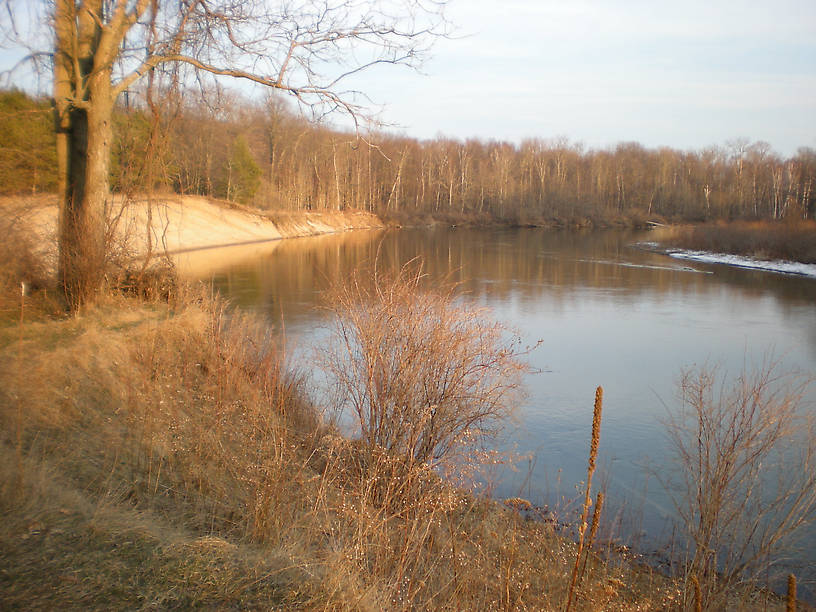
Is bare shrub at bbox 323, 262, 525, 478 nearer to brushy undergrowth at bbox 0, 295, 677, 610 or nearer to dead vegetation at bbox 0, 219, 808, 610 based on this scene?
dead vegetation at bbox 0, 219, 808, 610

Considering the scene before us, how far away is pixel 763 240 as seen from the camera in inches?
1436

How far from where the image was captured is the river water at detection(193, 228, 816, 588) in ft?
25.7

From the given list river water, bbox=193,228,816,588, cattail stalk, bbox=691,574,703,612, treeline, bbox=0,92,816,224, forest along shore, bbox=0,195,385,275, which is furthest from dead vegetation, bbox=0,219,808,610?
treeline, bbox=0,92,816,224

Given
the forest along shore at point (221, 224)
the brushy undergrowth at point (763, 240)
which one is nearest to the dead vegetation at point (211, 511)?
the forest along shore at point (221, 224)

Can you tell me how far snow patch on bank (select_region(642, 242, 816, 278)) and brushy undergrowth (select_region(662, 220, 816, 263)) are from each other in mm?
567

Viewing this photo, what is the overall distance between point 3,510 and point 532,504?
17.7 feet

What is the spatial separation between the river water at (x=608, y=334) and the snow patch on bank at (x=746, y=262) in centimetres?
144

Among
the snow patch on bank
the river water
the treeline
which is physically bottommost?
the river water

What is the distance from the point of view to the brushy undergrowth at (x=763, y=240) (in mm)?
32906

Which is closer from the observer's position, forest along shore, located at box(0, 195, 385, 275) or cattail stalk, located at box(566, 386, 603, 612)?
cattail stalk, located at box(566, 386, 603, 612)

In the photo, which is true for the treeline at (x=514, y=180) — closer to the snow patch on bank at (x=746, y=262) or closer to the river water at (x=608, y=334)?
the snow patch on bank at (x=746, y=262)

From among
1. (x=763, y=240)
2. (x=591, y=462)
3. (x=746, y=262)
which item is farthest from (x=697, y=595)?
(x=763, y=240)

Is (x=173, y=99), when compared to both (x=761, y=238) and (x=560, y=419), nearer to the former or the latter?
(x=560, y=419)

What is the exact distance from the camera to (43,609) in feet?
9.18
